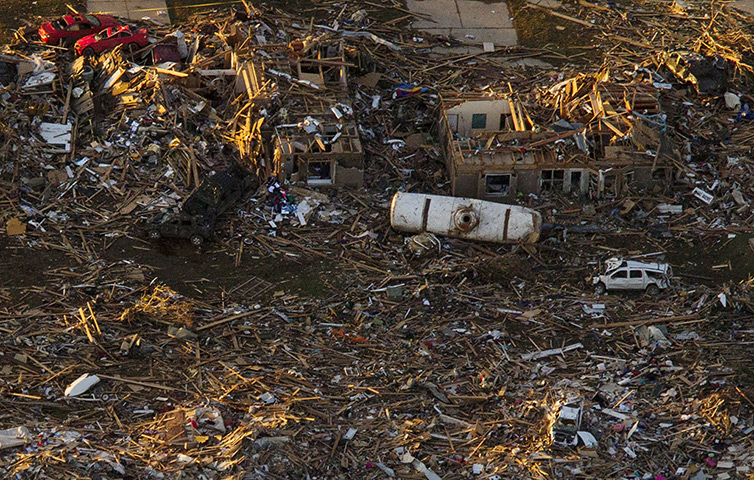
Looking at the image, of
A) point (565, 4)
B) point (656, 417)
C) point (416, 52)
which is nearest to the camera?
point (656, 417)

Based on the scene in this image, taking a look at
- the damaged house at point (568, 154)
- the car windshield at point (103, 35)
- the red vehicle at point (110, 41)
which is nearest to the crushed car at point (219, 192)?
the damaged house at point (568, 154)

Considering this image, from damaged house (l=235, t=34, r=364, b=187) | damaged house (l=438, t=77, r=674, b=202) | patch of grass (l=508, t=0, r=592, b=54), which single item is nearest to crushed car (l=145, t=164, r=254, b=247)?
damaged house (l=235, t=34, r=364, b=187)

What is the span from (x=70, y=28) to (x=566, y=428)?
19760 millimetres

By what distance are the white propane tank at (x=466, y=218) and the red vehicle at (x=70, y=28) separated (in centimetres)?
1176

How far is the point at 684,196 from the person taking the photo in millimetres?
30328

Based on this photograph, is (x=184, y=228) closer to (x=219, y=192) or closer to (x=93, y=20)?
(x=219, y=192)

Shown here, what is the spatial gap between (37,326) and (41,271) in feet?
6.76

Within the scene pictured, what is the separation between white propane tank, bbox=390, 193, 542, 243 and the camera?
92.9ft

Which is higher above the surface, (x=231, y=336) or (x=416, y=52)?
(x=416, y=52)

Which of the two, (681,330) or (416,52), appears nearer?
(681,330)

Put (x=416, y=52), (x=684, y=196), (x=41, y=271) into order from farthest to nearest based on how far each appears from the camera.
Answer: (x=416, y=52)
(x=684, y=196)
(x=41, y=271)

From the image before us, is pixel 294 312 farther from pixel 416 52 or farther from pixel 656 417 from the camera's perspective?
pixel 416 52

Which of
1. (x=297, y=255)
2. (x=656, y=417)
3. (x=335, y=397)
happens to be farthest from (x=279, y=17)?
(x=656, y=417)

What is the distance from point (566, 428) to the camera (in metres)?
22.8
